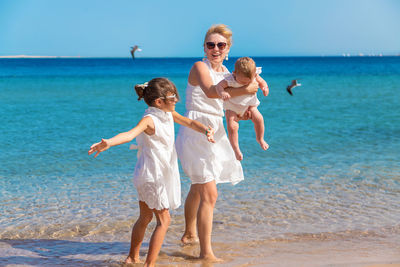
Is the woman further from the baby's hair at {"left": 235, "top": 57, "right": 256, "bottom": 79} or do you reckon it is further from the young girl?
the young girl

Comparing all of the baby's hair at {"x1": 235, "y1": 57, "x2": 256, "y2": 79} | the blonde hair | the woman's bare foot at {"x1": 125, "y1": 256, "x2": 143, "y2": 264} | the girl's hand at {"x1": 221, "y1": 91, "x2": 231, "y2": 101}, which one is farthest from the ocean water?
the blonde hair

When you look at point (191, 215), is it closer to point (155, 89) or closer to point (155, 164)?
point (155, 164)

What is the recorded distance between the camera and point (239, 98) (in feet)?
12.8

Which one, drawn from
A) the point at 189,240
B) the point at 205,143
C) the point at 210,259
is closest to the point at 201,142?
the point at 205,143

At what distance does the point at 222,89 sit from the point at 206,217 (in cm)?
105

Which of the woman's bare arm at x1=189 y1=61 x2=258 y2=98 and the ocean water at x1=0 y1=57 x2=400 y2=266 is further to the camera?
the ocean water at x1=0 y1=57 x2=400 y2=266

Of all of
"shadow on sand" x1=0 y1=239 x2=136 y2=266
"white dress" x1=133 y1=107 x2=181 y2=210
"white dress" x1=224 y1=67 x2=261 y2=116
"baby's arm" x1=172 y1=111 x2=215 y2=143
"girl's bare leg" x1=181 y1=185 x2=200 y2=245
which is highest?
"white dress" x1=224 y1=67 x2=261 y2=116

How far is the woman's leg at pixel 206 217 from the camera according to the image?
3.88 m

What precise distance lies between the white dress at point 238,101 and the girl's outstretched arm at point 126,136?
745 mm

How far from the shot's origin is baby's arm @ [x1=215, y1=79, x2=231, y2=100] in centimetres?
366

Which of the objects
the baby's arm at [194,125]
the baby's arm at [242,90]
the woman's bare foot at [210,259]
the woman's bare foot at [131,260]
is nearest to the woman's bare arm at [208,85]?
the baby's arm at [242,90]

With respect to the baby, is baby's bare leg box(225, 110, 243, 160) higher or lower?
lower

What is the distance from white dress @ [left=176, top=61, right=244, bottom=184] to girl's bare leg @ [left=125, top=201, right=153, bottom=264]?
481mm

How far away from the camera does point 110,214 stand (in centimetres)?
538
